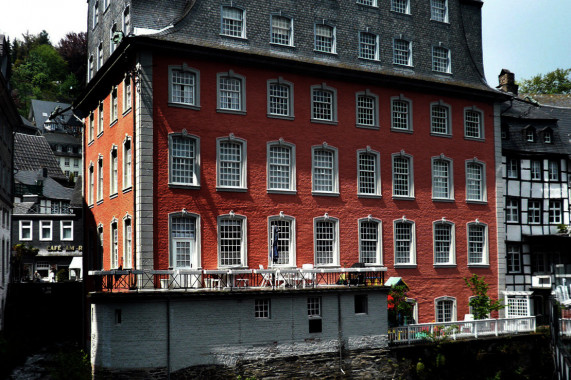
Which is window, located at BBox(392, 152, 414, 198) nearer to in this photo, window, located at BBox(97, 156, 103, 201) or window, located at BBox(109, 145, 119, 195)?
window, located at BBox(109, 145, 119, 195)

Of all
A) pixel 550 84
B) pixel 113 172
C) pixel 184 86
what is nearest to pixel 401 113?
pixel 184 86

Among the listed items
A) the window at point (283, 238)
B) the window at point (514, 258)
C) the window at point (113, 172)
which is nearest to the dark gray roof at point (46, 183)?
the window at point (113, 172)

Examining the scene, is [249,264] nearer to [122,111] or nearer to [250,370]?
[250,370]

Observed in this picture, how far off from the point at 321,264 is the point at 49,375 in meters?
12.4

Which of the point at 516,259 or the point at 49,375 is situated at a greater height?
the point at 516,259

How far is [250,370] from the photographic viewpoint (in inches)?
1103

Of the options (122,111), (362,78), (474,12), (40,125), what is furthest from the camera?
(40,125)

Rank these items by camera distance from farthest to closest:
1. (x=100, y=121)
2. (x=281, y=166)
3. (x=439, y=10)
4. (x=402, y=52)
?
(x=439, y=10), (x=402, y=52), (x=100, y=121), (x=281, y=166)

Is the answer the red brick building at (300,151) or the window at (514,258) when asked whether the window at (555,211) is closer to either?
the window at (514,258)

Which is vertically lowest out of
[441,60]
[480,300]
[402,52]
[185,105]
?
[480,300]

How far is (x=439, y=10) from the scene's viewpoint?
39906mm

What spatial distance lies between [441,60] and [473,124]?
12.3 ft

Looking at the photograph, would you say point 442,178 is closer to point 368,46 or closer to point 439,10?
point 368,46

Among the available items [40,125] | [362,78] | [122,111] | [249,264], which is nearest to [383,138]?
[362,78]
